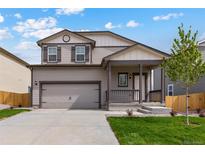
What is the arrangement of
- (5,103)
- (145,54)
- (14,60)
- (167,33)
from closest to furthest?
(167,33)
(145,54)
(5,103)
(14,60)

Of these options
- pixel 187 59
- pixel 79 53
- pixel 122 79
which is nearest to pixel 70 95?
pixel 79 53

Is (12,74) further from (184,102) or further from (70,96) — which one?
(184,102)

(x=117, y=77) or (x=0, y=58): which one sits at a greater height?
(x=0, y=58)

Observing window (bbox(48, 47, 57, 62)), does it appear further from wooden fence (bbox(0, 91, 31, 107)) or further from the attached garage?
wooden fence (bbox(0, 91, 31, 107))

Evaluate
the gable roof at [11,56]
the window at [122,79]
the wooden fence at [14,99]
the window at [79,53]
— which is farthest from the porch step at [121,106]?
the gable roof at [11,56]

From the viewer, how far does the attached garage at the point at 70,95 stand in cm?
2209

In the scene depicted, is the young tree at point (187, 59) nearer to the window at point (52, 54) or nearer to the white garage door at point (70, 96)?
the white garage door at point (70, 96)
